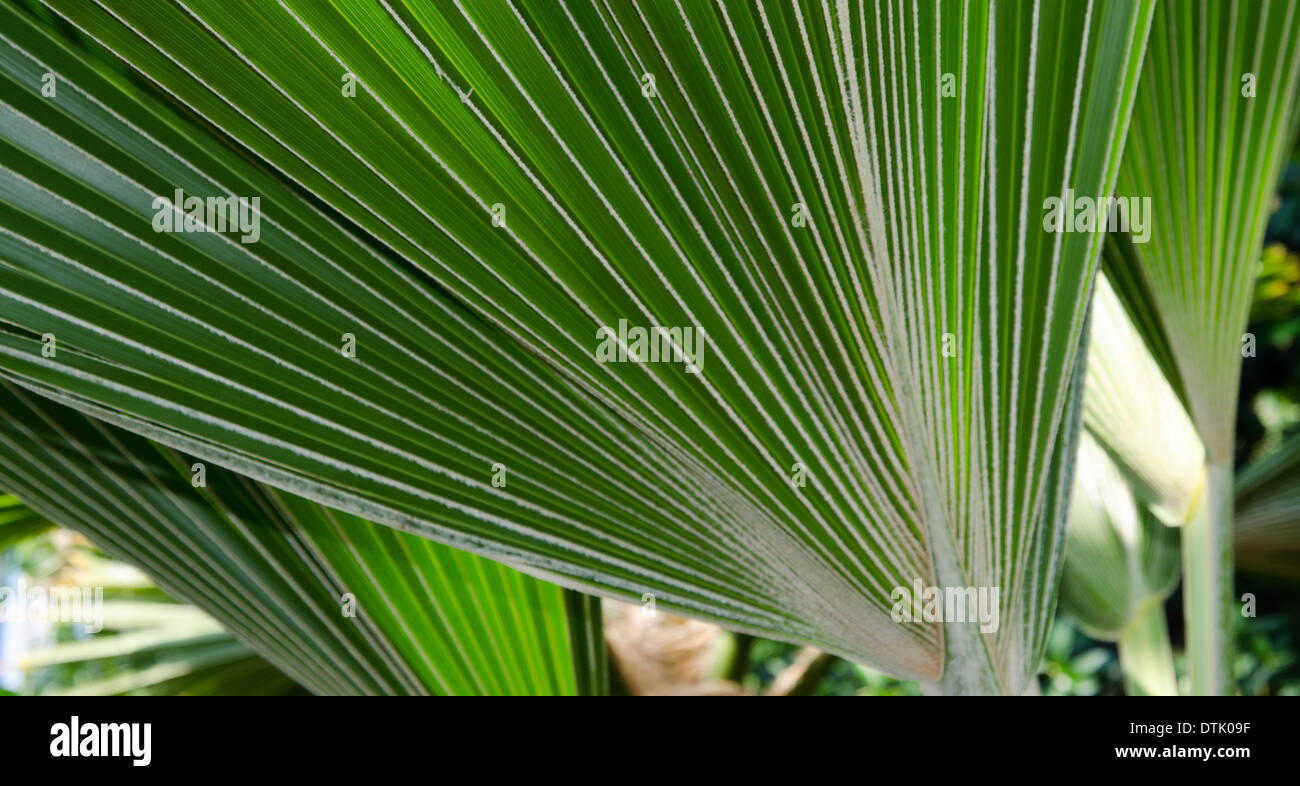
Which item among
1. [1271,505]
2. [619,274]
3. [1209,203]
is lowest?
[1271,505]

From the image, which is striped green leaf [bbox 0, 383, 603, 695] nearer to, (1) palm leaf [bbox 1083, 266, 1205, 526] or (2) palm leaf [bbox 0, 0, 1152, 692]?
(2) palm leaf [bbox 0, 0, 1152, 692]

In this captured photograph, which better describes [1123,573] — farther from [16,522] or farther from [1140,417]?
[16,522]

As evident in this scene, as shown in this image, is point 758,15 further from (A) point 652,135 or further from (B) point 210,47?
(B) point 210,47

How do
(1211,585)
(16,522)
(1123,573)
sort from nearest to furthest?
1. (1211,585)
2. (16,522)
3. (1123,573)

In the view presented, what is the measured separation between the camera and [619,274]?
570mm

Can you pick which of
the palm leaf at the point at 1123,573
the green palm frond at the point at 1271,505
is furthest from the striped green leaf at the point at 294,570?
the green palm frond at the point at 1271,505

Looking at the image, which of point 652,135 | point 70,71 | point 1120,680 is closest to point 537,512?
point 652,135

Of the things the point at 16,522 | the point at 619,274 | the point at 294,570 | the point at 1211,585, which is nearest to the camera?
the point at 619,274

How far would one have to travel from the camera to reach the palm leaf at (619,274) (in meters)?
0.51

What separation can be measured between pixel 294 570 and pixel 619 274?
0.41 metres

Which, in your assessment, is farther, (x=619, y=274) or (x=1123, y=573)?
(x=1123, y=573)

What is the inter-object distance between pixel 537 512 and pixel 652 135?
0.26 metres

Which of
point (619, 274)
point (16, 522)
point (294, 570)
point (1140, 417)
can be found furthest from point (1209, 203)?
point (16, 522)

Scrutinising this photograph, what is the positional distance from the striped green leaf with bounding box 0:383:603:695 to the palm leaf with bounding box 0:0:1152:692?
0.65ft
